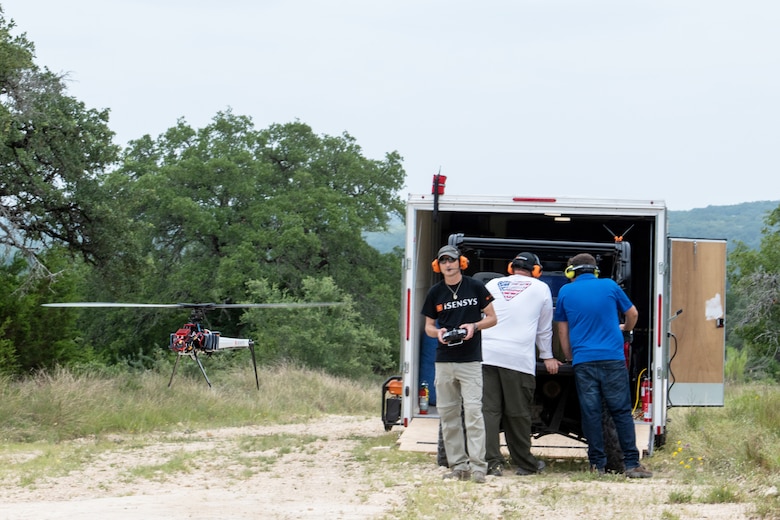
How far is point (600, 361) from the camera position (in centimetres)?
952

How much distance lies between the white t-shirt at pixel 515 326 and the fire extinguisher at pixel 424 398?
190 cm

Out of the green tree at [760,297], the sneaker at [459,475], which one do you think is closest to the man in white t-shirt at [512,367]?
the sneaker at [459,475]

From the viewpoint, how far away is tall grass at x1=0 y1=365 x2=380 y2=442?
14039 millimetres

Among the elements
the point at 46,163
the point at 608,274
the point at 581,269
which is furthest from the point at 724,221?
the point at 581,269

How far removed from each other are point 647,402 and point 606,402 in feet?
4.39

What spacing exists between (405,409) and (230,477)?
6.49 feet

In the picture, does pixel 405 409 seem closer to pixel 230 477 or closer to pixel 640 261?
pixel 230 477

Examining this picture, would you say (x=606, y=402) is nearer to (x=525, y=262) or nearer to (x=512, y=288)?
(x=512, y=288)

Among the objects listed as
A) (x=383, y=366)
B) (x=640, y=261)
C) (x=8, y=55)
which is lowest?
(x=383, y=366)

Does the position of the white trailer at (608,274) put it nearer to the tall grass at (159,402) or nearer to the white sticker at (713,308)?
the white sticker at (713,308)

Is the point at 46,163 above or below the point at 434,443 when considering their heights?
above

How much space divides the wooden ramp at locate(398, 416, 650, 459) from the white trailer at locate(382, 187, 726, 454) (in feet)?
0.28

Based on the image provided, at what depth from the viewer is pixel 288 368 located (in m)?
23.1

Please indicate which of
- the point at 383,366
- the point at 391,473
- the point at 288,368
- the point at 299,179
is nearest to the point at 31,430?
the point at 391,473
